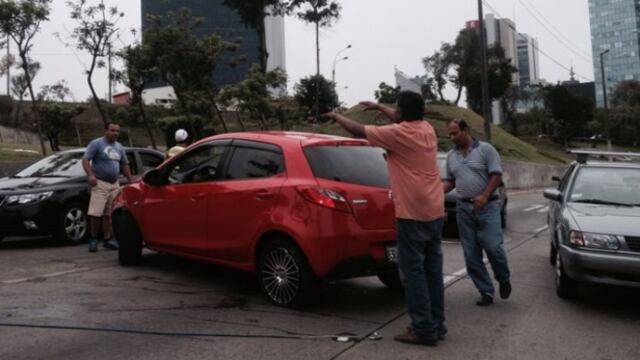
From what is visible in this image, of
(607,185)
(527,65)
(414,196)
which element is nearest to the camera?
(414,196)

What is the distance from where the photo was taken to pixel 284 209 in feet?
18.8

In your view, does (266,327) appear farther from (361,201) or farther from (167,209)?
(167,209)

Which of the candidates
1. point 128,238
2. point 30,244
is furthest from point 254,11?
point 128,238

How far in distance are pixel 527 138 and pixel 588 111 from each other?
8.46 m

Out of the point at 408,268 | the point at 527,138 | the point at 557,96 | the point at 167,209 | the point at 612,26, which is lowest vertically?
the point at 408,268

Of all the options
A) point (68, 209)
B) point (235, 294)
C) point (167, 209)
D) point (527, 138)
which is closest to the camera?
point (235, 294)

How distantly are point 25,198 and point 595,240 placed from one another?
25.7 feet

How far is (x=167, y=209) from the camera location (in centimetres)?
711

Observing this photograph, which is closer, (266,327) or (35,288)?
(266,327)

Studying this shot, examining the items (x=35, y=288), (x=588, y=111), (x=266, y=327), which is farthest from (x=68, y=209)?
(x=588, y=111)

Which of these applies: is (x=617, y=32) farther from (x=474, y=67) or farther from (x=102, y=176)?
(x=102, y=176)

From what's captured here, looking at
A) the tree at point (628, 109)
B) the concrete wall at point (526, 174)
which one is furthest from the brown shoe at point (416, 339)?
the tree at point (628, 109)

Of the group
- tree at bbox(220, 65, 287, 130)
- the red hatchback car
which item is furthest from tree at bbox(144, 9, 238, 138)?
the red hatchback car

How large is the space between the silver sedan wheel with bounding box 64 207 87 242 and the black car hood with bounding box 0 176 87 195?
429mm
